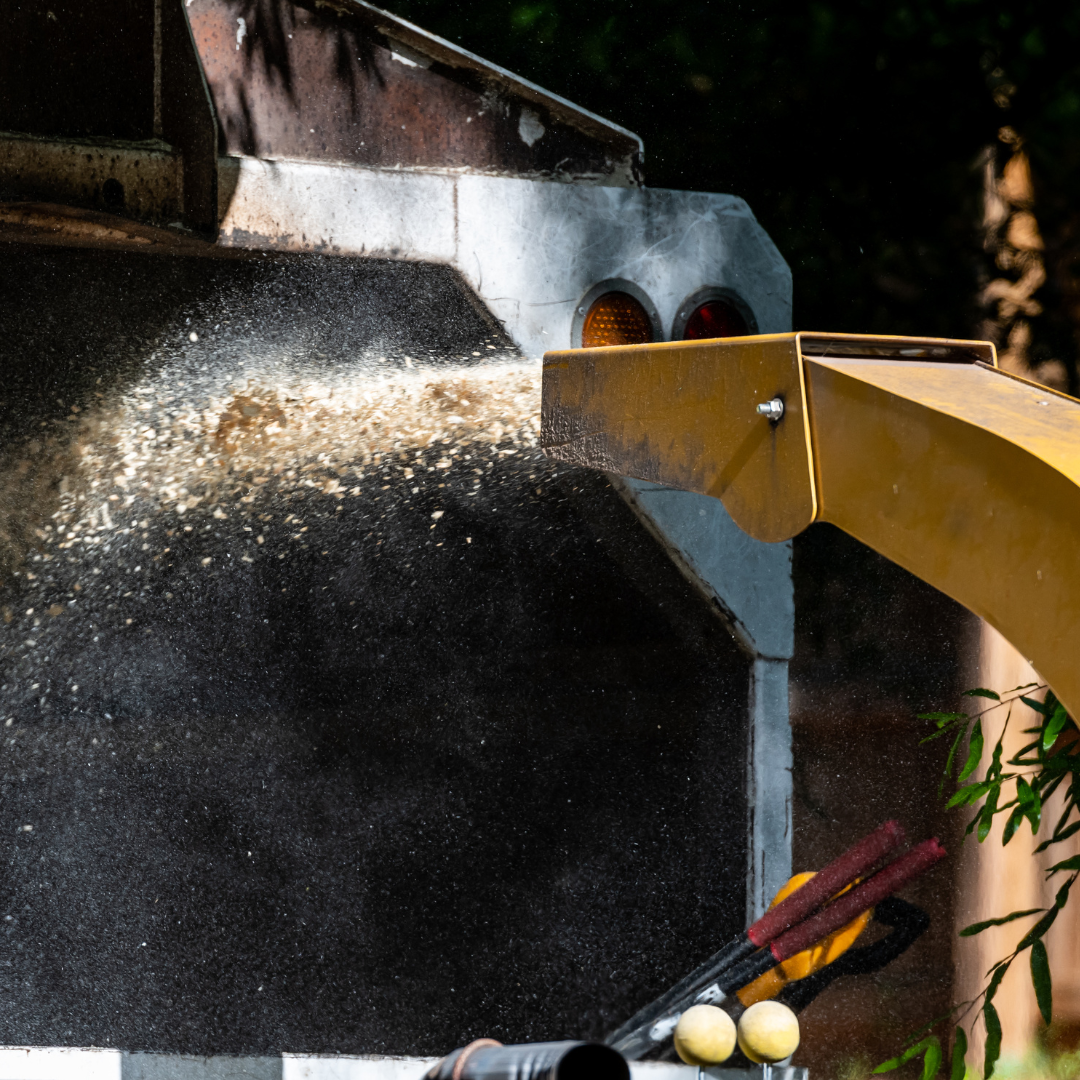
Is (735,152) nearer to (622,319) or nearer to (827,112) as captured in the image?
(827,112)

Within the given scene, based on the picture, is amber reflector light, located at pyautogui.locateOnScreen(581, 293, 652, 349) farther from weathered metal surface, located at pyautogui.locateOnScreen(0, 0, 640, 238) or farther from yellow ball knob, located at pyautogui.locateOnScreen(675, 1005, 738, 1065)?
yellow ball knob, located at pyautogui.locateOnScreen(675, 1005, 738, 1065)

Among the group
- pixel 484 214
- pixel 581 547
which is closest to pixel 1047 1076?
pixel 581 547

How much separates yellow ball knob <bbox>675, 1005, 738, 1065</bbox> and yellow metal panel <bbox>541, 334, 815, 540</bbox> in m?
2.10

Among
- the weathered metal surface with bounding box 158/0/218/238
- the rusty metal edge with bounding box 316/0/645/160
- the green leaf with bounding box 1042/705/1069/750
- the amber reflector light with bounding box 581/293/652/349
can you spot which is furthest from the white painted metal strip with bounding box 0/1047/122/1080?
the rusty metal edge with bounding box 316/0/645/160

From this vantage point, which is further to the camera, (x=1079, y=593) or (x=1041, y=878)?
(x=1041, y=878)

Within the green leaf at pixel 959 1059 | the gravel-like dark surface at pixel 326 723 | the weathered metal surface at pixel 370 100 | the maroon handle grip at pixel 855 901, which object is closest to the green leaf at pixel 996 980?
the green leaf at pixel 959 1059

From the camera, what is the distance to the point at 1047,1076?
375cm

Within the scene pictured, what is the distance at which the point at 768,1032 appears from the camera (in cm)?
318

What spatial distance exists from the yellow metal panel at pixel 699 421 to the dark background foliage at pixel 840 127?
1746 mm

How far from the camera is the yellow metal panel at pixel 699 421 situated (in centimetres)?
141

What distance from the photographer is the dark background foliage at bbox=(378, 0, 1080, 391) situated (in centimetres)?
329

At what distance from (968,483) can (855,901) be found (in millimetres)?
2574

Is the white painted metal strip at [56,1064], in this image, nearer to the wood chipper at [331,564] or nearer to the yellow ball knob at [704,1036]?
the wood chipper at [331,564]

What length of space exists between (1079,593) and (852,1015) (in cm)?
325
